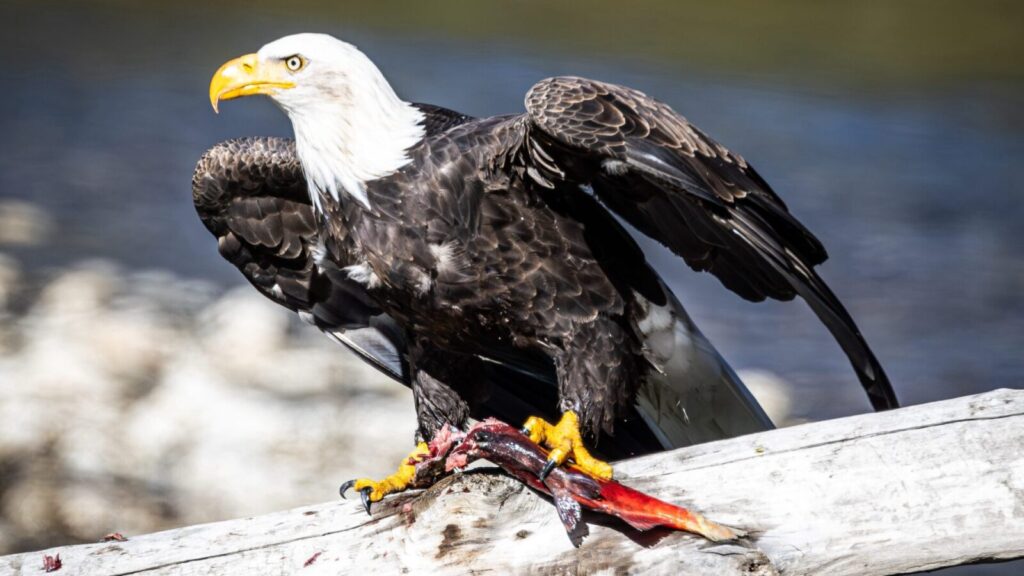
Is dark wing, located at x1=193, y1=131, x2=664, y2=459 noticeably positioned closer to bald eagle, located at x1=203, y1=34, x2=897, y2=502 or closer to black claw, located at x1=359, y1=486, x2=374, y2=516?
bald eagle, located at x1=203, y1=34, x2=897, y2=502

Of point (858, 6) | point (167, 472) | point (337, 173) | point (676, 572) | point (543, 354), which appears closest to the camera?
point (676, 572)

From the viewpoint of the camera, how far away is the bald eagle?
2.10 metres

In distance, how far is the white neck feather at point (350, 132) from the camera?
2289mm

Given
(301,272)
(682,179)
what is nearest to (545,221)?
(682,179)

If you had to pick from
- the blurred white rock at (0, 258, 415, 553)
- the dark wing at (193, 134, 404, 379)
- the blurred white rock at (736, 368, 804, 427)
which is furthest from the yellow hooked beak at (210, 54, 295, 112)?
the blurred white rock at (736, 368, 804, 427)

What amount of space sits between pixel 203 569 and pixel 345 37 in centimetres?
310

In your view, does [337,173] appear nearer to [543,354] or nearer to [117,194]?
[543,354]

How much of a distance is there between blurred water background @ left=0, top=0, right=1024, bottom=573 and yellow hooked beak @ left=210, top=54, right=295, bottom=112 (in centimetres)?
213

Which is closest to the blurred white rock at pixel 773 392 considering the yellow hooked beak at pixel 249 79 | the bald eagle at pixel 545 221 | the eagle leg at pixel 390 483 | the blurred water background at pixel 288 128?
the blurred water background at pixel 288 128

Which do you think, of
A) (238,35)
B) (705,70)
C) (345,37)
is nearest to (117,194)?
(238,35)

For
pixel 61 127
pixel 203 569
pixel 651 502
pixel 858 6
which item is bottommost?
pixel 651 502

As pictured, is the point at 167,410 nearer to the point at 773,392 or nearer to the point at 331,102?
the point at 773,392

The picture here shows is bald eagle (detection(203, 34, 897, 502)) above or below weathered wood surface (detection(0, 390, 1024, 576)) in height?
above

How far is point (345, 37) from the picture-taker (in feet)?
15.4
